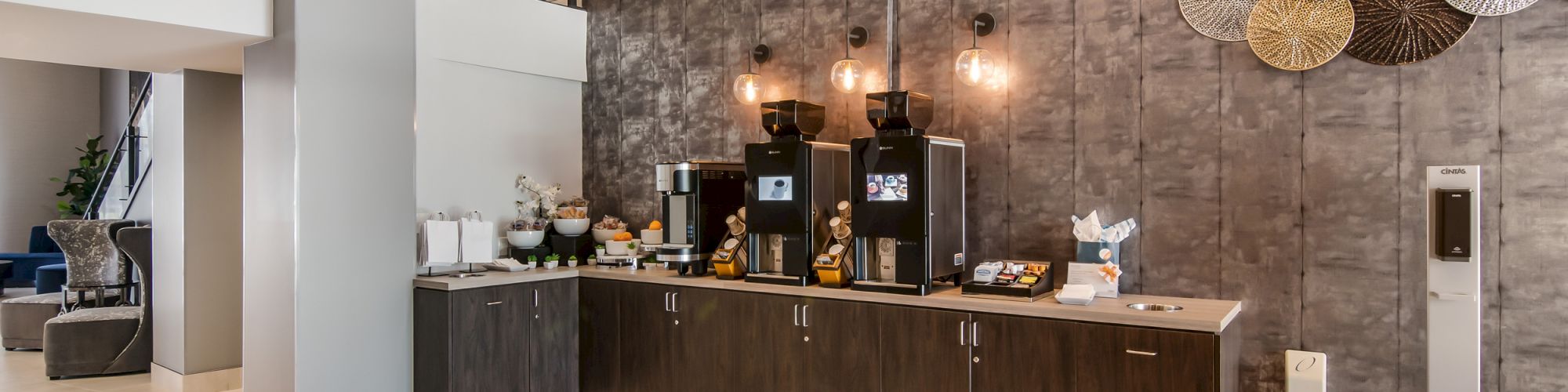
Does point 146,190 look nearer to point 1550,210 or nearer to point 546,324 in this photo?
point 546,324

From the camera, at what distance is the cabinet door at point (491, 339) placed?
4.55 m

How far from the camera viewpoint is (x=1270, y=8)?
3629mm

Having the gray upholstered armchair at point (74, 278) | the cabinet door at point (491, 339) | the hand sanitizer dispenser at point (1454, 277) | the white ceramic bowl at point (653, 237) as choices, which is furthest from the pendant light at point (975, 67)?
the gray upholstered armchair at point (74, 278)

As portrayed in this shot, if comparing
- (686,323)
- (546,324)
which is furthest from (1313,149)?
(546,324)

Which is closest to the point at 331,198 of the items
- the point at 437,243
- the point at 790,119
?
the point at 437,243

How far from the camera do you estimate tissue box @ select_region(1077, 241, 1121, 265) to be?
12.5 feet

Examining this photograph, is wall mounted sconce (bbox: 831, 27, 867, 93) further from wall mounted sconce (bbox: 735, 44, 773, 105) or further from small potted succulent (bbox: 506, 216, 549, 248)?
small potted succulent (bbox: 506, 216, 549, 248)

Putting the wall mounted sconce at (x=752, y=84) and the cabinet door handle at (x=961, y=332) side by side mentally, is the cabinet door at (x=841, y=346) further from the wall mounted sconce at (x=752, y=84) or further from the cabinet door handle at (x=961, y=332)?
the wall mounted sconce at (x=752, y=84)

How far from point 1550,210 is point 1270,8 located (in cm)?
129

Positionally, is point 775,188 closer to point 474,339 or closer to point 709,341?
point 709,341

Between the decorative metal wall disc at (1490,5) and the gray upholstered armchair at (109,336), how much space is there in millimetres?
8195

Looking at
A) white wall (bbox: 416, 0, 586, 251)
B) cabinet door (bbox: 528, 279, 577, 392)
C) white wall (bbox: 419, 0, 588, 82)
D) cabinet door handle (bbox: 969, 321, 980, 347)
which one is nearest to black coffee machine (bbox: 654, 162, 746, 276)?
cabinet door (bbox: 528, 279, 577, 392)

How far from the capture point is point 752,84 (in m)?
5.16

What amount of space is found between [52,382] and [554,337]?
4.15m
